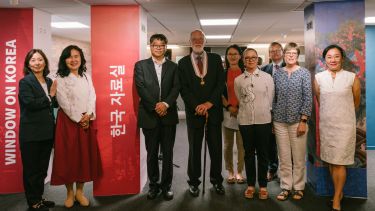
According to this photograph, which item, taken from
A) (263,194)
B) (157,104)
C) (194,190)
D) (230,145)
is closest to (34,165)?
(157,104)

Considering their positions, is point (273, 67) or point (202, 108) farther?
point (273, 67)

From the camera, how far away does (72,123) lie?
139 inches

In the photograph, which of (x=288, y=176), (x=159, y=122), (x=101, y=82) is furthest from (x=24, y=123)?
(x=288, y=176)

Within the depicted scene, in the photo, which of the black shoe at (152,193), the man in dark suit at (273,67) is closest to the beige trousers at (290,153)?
the man in dark suit at (273,67)

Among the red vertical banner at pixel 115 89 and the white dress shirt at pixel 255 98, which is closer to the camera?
the white dress shirt at pixel 255 98

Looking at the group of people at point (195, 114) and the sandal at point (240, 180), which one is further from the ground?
the group of people at point (195, 114)

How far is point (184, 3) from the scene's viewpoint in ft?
14.5

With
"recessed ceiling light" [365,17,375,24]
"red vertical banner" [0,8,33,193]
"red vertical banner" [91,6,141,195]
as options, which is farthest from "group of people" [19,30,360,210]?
"recessed ceiling light" [365,17,375,24]

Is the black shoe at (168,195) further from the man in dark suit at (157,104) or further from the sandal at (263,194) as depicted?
the sandal at (263,194)

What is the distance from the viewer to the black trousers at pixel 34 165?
11.3 feet

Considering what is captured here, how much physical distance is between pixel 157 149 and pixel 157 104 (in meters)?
0.56

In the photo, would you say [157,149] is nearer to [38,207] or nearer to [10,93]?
[38,207]

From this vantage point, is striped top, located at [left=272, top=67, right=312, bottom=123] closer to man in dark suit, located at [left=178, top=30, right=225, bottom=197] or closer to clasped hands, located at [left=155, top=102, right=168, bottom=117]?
man in dark suit, located at [left=178, top=30, right=225, bottom=197]

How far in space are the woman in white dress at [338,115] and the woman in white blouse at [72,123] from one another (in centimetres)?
255
